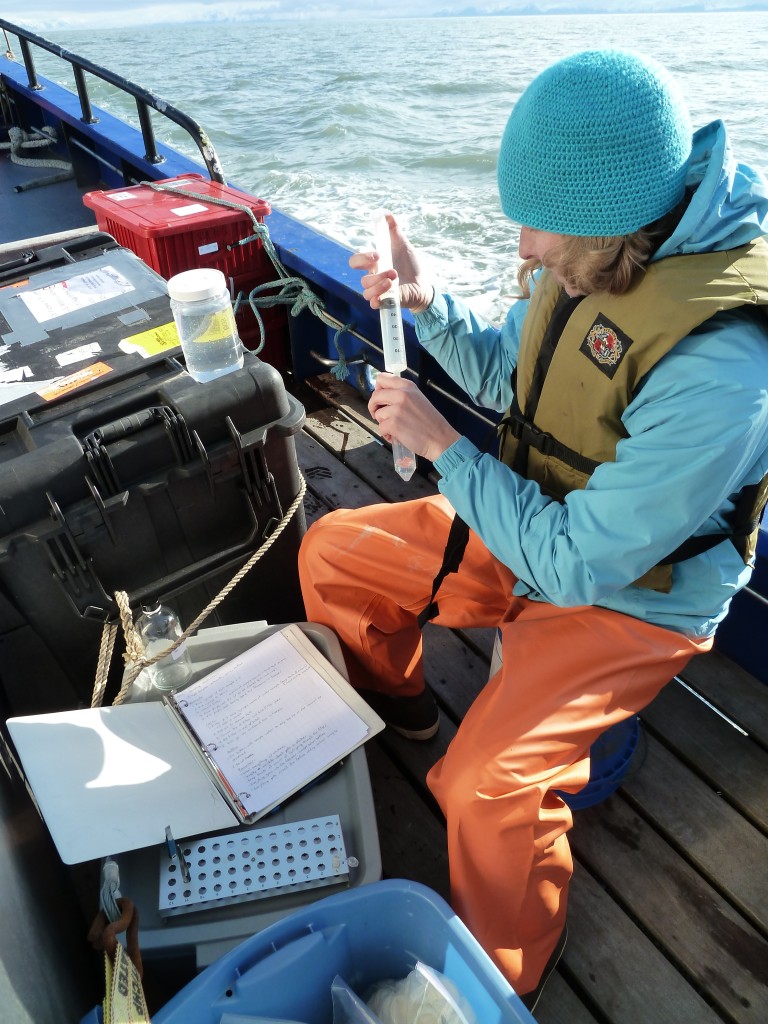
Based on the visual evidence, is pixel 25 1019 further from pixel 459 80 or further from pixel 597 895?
pixel 459 80

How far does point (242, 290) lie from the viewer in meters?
2.91

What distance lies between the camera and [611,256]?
3.84ft

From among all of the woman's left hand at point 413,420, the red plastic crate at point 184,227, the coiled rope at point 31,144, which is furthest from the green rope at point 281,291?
the coiled rope at point 31,144

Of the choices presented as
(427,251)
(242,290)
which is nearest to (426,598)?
(242,290)

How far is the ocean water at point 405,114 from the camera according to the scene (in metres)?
5.74

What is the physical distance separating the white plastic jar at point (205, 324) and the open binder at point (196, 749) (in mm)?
601

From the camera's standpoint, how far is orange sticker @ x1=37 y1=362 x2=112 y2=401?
1.52 metres

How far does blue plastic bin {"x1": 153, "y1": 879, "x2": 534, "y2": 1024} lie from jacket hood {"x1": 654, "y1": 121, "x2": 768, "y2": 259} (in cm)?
105

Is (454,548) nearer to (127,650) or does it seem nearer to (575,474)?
(575,474)

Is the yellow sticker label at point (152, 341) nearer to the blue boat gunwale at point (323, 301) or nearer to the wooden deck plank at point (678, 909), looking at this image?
the blue boat gunwale at point (323, 301)

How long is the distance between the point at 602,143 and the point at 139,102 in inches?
126

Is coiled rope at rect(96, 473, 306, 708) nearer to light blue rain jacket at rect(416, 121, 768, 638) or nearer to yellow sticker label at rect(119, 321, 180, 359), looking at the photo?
yellow sticker label at rect(119, 321, 180, 359)

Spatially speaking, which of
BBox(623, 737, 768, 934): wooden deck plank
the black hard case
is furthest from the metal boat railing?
BBox(623, 737, 768, 934): wooden deck plank

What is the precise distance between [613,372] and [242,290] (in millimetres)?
2015
